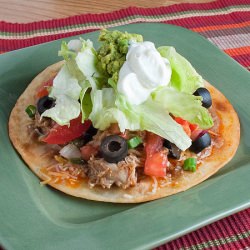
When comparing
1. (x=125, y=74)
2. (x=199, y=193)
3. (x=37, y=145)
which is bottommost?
(x=37, y=145)

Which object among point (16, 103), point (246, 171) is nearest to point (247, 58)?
point (246, 171)

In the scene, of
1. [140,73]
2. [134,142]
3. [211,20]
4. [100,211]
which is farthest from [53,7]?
[100,211]

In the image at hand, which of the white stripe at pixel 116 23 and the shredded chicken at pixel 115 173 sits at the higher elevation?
the shredded chicken at pixel 115 173

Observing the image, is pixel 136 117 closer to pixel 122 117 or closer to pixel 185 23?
pixel 122 117

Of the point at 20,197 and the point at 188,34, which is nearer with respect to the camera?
the point at 20,197

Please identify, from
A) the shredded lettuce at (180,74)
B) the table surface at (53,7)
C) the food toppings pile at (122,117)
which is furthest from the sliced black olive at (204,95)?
the table surface at (53,7)

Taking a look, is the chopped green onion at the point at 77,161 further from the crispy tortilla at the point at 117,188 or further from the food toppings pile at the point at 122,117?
the crispy tortilla at the point at 117,188

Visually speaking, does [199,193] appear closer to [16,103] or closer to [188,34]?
[16,103]
